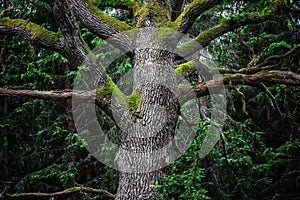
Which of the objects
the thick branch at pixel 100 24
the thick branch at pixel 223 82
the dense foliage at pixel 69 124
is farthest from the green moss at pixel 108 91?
the dense foliage at pixel 69 124

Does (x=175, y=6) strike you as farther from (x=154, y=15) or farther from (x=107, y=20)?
(x=107, y=20)

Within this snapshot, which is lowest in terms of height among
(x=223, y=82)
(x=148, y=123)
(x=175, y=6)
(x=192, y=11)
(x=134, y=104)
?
(x=148, y=123)

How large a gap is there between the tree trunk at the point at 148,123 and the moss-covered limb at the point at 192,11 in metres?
0.32

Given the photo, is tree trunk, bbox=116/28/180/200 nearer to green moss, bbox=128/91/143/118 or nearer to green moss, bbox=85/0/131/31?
green moss, bbox=128/91/143/118

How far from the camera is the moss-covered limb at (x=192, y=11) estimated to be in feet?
12.7

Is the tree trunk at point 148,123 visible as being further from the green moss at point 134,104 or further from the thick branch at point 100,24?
the thick branch at point 100,24

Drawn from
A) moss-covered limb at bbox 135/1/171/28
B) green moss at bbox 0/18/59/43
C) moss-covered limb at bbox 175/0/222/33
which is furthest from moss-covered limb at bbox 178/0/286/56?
green moss at bbox 0/18/59/43

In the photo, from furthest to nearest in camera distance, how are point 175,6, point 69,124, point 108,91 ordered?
point 69,124 < point 175,6 < point 108,91

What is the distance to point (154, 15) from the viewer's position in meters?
3.98

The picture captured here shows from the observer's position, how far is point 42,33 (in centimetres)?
359

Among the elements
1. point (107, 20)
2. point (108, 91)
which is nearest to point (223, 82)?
point (108, 91)

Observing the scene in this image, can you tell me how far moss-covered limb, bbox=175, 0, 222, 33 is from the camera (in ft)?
12.7

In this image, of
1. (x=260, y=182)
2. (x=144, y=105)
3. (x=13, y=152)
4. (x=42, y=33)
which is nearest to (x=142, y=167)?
(x=144, y=105)

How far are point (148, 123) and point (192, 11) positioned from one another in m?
1.48
